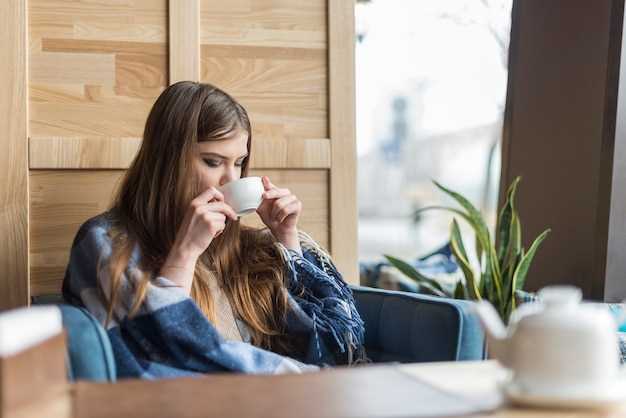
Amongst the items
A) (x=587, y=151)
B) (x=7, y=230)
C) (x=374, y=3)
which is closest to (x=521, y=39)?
(x=587, y=151)

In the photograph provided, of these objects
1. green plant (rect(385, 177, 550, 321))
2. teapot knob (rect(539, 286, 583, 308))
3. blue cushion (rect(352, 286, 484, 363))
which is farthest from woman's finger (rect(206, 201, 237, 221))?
green plant (rect(385, 177, 550, 321))

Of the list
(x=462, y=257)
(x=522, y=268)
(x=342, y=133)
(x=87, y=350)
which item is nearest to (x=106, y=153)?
(x=342, y=133)

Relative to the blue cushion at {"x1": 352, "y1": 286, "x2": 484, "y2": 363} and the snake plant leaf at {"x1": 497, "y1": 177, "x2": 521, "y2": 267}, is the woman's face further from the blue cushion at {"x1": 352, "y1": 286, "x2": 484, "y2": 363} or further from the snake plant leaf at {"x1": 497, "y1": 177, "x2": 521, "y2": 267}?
the snake plant leaf at {"x1": 497, "y1": 177, "x2": 521, "y2": 267}

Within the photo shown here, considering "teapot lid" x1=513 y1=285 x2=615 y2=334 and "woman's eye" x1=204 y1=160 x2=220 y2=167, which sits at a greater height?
"woman's eye" x1=204 y1=160 x2=220 y2=167

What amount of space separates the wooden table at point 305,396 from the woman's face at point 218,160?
78cm

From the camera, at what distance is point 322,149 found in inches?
91.7

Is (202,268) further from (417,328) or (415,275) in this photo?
(415,275)

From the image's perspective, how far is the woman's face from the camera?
1930mm

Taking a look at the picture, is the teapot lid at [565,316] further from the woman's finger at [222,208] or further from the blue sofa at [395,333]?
the woman's finger at [222,208]

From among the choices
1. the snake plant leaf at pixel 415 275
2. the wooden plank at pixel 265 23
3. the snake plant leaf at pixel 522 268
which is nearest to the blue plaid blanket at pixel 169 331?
the wooden plank at pixel 265 23

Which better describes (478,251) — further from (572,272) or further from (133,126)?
(133,126)

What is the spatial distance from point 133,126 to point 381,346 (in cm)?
81

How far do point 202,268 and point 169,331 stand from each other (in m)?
0.35

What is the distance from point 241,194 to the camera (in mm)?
1837
